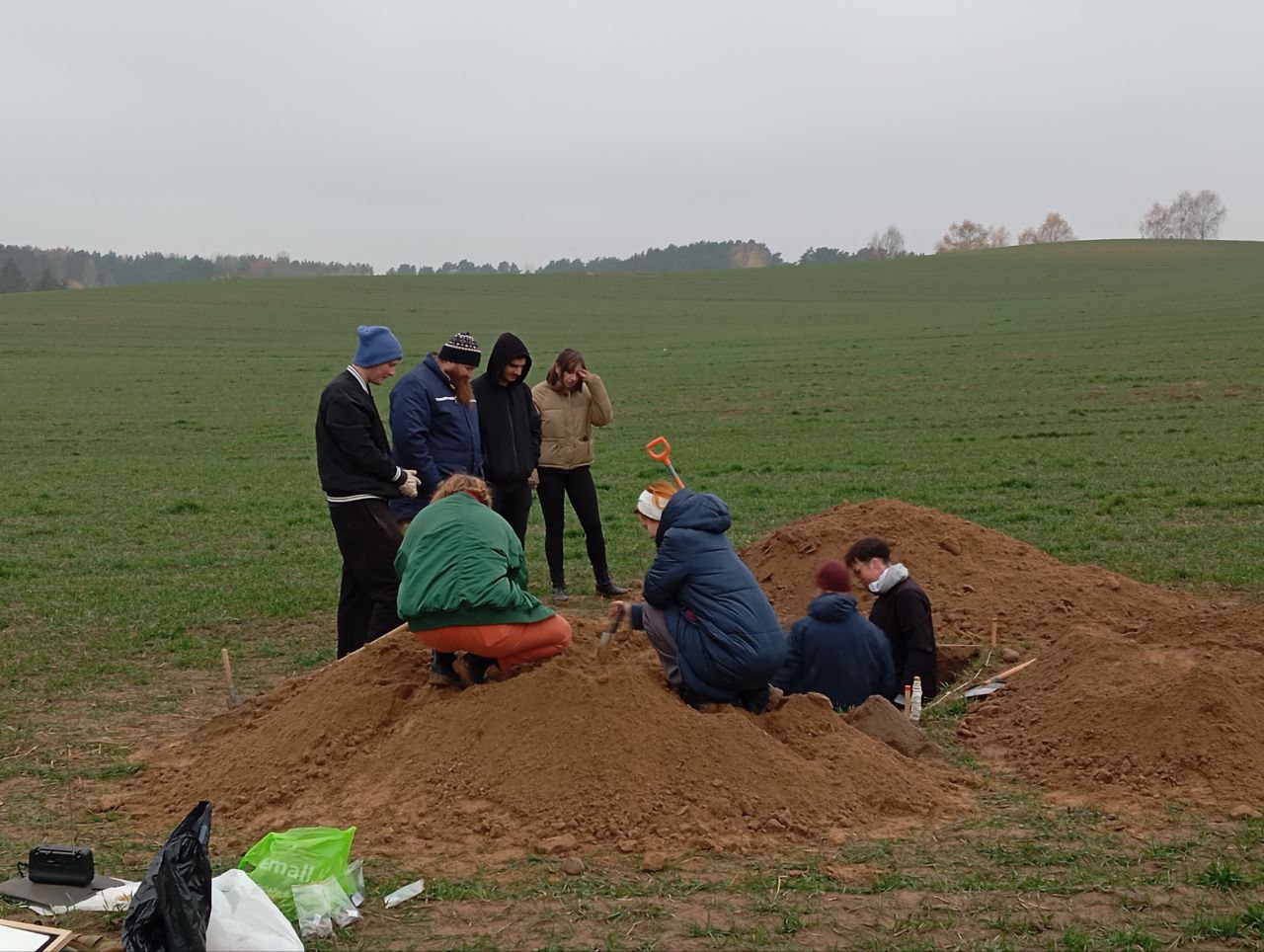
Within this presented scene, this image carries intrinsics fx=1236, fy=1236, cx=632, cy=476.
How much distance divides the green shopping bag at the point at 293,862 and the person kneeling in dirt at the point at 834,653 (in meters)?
3.10

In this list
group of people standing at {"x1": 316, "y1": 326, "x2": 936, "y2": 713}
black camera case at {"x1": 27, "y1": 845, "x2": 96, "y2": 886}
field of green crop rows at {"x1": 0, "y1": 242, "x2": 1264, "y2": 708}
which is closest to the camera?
black camera case at {"x1": 27, "y1": 845, "x2": 96, "y2": 886}

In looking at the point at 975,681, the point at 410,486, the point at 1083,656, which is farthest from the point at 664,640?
the point at 1083,656

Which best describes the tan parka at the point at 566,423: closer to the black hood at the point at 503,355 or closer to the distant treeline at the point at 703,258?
the black hood at the point at 503,355

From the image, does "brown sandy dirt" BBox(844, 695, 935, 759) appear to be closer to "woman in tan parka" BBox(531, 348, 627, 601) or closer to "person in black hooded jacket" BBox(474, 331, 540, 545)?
"person in black hooded jacket" BBox(474, 331, 540, 545)

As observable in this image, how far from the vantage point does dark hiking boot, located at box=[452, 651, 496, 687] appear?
6.29 m

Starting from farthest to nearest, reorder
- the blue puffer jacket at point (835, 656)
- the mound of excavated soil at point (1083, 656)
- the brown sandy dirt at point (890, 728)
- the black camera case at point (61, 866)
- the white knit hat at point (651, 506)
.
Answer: the blue puffer jacket at point (835, 656) < the white knit hat at point (651, 506) < the brown sandy dirt at point (890, 728) < the mound of excavated soil at point (1083, 656) < the black camera case at point (61, 866)

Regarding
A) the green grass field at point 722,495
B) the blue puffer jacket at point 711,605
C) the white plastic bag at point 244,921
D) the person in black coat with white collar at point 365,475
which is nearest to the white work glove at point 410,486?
the person in black coat with white collar at point 365,475

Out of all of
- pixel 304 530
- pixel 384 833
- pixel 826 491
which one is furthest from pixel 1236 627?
pixel 304 530

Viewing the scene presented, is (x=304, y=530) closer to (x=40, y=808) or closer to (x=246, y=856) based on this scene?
(x=40, y=808)

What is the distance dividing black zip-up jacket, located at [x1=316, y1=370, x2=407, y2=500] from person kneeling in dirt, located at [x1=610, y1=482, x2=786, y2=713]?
90.1 inches

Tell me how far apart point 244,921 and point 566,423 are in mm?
6335

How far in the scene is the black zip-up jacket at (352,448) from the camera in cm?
748

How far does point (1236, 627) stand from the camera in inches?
284

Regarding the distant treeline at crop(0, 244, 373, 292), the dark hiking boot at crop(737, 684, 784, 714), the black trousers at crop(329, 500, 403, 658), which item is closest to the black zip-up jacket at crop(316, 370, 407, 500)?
the black trousers at crop(329, 500, 403, 658)
